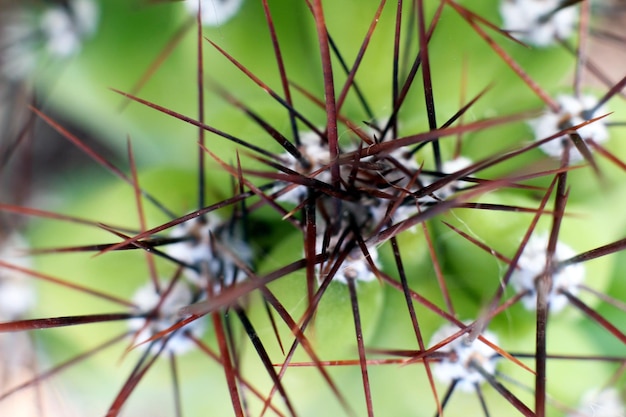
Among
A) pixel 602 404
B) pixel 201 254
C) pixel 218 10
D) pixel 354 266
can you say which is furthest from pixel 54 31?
pixel 602 404

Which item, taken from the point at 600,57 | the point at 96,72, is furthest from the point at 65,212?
the point at 600,57

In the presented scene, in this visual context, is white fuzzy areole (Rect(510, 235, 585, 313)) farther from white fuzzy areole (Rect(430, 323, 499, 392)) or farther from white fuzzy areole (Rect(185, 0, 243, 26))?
white fuzzy areole (Rect(185, 0, 243, 26))

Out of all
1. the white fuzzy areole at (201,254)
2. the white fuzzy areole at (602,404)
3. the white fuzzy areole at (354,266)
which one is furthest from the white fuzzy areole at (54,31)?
the white fuzzy areole at (602,404)

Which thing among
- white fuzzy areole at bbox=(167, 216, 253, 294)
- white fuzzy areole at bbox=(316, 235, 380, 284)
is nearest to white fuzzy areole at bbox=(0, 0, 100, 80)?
white fuzzy areole at bbox=(167, 216, 253, 294)

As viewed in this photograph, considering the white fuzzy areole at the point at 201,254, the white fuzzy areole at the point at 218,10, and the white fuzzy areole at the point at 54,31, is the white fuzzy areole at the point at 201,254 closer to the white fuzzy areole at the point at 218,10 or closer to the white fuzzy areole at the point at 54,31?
the white fuzzy areole at the point at 218,10

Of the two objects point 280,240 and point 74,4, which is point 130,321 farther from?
point 74,4
